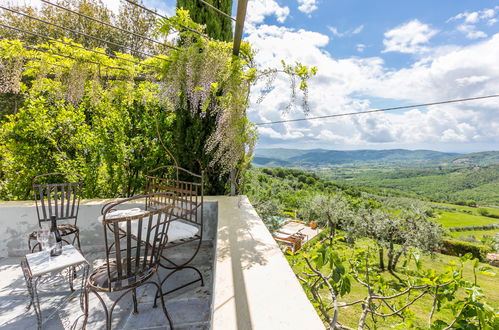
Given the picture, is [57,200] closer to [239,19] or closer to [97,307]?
[97,307]

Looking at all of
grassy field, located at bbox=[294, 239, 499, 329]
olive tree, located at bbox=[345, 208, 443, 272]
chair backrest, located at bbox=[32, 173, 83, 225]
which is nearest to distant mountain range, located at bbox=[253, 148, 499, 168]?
olive tree, located at bbox=[345, 208, 443, 272]

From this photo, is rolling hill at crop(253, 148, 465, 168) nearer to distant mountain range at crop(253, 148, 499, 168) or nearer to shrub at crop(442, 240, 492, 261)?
distant mountain range at crop(253, 148, 499, 168)

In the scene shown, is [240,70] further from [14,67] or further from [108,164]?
[14,67]

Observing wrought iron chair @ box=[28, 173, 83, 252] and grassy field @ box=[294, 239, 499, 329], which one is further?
wrought iron chair @ box=[28, 173, 83, 252]

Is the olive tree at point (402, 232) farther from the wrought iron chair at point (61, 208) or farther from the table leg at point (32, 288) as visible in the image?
the table leg at point (32, 288)

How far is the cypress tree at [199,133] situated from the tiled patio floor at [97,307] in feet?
5.48

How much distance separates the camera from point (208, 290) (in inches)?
83.1

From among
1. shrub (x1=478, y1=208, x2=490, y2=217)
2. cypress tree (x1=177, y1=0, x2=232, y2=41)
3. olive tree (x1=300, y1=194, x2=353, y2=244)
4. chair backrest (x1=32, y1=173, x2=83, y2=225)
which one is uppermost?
cypress tree (x1=177, y1=0, x2=232, y2=41)

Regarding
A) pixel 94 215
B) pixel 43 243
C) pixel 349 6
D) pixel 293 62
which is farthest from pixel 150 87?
pixel 349 6

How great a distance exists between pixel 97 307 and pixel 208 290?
86 cm

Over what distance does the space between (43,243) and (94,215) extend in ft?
4.04

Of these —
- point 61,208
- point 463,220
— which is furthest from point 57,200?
point 463,220

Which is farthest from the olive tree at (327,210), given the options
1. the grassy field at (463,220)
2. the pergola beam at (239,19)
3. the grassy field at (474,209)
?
the grassy field at (474,209)

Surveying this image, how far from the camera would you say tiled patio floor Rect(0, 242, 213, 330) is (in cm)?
171
